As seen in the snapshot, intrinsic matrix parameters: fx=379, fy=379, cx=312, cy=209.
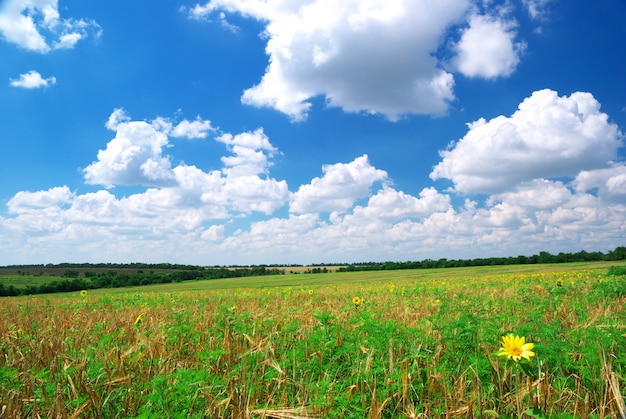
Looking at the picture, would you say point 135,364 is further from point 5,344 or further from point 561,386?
point 561,386

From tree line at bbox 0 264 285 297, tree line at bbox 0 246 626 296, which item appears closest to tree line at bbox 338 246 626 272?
tree line at bbox 0 246 626 296

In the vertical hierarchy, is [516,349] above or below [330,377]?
above

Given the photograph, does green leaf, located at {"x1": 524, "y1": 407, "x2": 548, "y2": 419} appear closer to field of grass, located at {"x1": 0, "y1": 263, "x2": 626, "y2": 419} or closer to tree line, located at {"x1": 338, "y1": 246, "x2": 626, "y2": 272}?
field of grass, located at {"x1": 0, "y1": 263, "x2": 626, "y2": 419}

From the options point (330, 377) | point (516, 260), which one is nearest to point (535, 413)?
point (330, 377)

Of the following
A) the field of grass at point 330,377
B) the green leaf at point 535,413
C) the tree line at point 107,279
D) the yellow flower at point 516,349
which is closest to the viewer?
the green leaf at point 535,413

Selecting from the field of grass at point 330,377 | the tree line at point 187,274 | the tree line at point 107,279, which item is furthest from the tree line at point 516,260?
the field of grass at point 330,377

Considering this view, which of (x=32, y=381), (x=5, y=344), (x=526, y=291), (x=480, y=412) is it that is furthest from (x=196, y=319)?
(x=526, y=291)

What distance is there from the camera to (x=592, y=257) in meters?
68.9

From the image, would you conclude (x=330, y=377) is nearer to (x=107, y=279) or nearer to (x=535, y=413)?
(x=535, y=413)

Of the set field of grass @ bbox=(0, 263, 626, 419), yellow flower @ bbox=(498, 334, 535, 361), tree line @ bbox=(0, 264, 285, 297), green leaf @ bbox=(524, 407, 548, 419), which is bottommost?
tree line @ bbox=(0, 264, 285, 297)

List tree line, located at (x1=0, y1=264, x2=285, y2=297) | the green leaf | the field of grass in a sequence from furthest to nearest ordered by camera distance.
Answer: tree line, located at (x1=0, y1=264, x2=285, y2=297)
the field of grass
the green leaf

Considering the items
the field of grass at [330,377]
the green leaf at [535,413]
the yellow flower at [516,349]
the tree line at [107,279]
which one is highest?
the yellow flower at [516,349]

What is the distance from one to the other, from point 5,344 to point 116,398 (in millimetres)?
3067

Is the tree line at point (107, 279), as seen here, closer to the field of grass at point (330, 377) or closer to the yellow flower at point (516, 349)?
the field of grass at point (330, 377)
